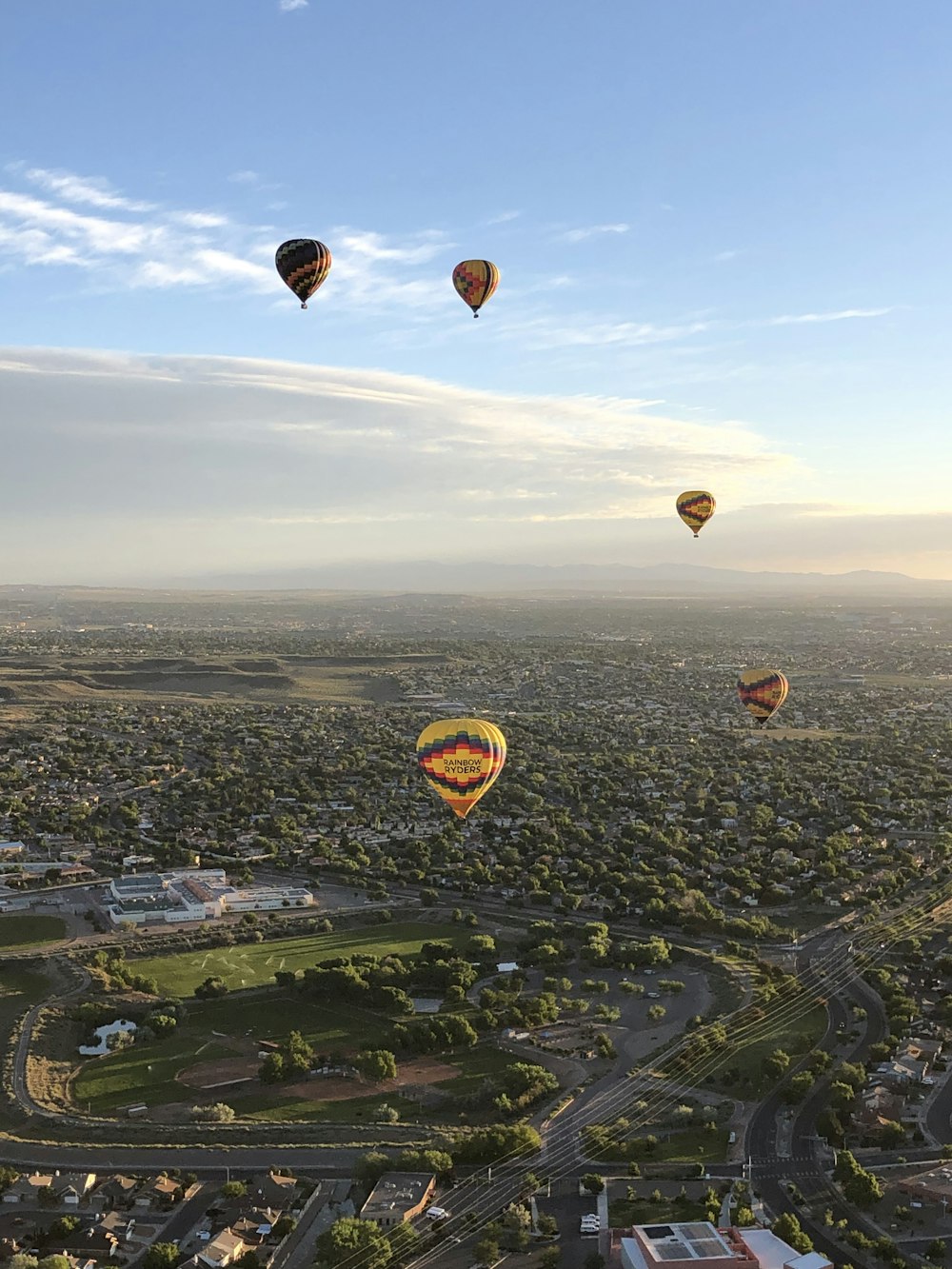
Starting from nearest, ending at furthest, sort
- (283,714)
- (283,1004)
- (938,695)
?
(283,1004)
(283,714)
(938,695)

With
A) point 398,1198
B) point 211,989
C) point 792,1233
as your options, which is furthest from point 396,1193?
point 211,989

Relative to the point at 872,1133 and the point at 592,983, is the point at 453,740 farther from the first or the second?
the point at 872,1133

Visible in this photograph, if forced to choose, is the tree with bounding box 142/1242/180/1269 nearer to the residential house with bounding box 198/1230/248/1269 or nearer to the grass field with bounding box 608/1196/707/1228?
the residential house with bounding box 198/1230/248/1269

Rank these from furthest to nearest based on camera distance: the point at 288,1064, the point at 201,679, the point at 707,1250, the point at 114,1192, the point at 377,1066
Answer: the point at 201,679 → the point at 288,1064 → the point at 377,1066 → the point at 114,1192 → the point at 707,1250

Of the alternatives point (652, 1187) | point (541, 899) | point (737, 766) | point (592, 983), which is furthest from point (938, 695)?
point (652, 1187)

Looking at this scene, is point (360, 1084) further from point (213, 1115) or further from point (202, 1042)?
point (202, 1042)
